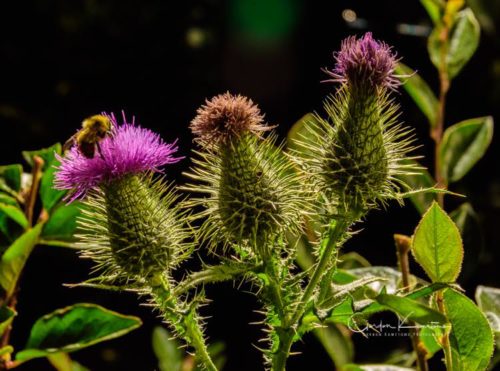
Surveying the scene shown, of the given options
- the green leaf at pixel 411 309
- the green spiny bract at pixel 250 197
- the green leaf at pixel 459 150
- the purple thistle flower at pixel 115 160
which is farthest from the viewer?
the green leaf at pixel 459 150

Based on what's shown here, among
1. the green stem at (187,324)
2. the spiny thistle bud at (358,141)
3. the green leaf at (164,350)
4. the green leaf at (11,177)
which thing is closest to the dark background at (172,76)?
the green leaf at (164,350)

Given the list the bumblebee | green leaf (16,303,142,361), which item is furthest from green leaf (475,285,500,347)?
the bumblebee

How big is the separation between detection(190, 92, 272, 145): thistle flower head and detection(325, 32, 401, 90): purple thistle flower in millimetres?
206

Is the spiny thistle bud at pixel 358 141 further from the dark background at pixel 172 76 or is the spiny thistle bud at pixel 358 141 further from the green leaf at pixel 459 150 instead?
the dark background at pixel 172 76

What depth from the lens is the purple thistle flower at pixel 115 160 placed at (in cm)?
180

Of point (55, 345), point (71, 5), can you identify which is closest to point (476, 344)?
point (55, 345)

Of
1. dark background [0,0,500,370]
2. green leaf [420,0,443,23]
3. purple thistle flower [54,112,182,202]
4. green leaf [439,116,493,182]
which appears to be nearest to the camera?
purple thistle flower [54,112,182,202]

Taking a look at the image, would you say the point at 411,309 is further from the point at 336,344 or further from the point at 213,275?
the point at 336,344

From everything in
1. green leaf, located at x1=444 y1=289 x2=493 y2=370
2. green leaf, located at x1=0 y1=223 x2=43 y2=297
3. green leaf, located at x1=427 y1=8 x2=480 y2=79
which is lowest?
green leaf, located at x1=444 y1=289 x2=493 y2=370

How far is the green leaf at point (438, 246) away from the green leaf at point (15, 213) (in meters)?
0.94

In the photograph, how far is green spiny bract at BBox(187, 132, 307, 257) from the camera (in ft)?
5.56

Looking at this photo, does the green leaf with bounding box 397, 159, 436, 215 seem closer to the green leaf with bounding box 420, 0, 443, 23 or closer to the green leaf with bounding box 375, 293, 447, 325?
the green leaf with bounding box 420, 0, 443, 23

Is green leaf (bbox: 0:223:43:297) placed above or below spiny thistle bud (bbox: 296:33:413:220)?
below

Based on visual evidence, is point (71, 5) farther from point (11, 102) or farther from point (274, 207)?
point (274, 207)
